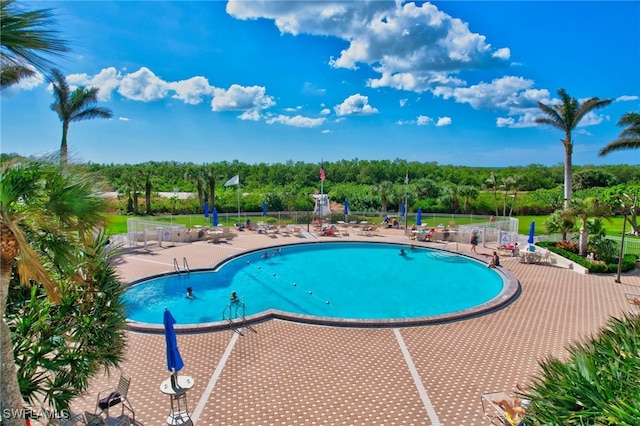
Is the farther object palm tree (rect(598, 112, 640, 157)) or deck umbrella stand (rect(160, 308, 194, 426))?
palm tree (rect(598, 112, 640, 157))

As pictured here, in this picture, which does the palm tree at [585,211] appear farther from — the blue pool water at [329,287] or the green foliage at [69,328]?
the green foliage at [69,328]

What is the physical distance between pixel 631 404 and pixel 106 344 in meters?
6.68

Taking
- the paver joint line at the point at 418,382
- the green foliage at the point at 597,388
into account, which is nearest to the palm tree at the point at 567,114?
the paver joint line at the point at 418,382

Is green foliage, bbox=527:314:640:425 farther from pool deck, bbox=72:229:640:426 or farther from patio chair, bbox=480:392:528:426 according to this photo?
pool deck, bbox=72:229:640:426

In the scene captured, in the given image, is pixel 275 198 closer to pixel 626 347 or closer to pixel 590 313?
pixel 590 313

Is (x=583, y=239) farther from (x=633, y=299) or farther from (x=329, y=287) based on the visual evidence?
(x=329, y=287)

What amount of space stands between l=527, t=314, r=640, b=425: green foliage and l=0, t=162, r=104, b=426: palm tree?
218 inches

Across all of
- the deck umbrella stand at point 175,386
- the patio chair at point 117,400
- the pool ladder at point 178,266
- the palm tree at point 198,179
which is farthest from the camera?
the palm tree at point 198,179

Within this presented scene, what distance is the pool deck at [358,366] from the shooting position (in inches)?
287

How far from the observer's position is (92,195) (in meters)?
4.12

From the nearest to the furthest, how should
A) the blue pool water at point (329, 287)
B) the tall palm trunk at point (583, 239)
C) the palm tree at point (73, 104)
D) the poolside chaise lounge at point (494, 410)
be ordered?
1. the poolside chaise lounge at point (494, 410)
2. the blue pool water at point (329, 287)
3. the tall palm trunk at point (583, 239)
4. the palm tree at point (73, 104)

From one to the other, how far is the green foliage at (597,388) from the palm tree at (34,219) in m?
A: 5.55

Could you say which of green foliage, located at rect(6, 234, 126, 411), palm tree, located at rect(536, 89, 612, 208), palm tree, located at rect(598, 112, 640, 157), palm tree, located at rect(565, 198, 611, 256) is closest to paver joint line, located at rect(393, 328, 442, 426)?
green foliage, located at rect(6, 234, 126, 411)

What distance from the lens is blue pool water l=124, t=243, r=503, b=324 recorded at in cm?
1407
